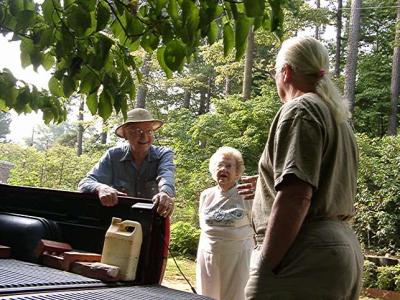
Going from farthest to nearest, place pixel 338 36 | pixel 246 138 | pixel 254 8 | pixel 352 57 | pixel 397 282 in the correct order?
pixel 338 36 → pixel 352 57 → pixel 246 138 → pixel 397 282 → pixel 254 8

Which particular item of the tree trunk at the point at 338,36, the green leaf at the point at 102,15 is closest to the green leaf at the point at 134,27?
the green leaf at the point at 102,15

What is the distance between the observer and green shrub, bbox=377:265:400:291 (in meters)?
9.33

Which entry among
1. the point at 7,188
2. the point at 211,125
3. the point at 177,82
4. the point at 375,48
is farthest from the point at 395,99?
the point at 7,188

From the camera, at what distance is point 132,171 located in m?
3.80

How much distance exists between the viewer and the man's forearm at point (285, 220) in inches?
67.6

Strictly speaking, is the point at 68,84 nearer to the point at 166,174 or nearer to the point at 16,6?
the point at 16,6

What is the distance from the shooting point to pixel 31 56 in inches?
50.6

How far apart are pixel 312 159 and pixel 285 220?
8.7 inches

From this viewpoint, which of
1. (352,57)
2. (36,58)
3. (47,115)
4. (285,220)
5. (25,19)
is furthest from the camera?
(352,57)

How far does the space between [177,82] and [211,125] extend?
239 inches

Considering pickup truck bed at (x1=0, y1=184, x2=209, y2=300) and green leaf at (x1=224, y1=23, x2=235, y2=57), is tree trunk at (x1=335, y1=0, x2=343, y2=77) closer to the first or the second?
pickup truck bed at (x1=0, y1=184, x2=209, y2=300)

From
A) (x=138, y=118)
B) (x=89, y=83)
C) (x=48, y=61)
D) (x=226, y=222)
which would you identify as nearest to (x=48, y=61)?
(x=48, y=61)

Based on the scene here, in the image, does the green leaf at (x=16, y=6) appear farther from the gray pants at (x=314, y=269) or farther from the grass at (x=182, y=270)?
the grass at (x=182, y=270)

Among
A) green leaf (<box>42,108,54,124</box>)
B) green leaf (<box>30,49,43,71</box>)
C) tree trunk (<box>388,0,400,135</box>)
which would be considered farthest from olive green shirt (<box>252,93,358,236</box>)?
tree trunk (<box>388,0,400,135</box>)
